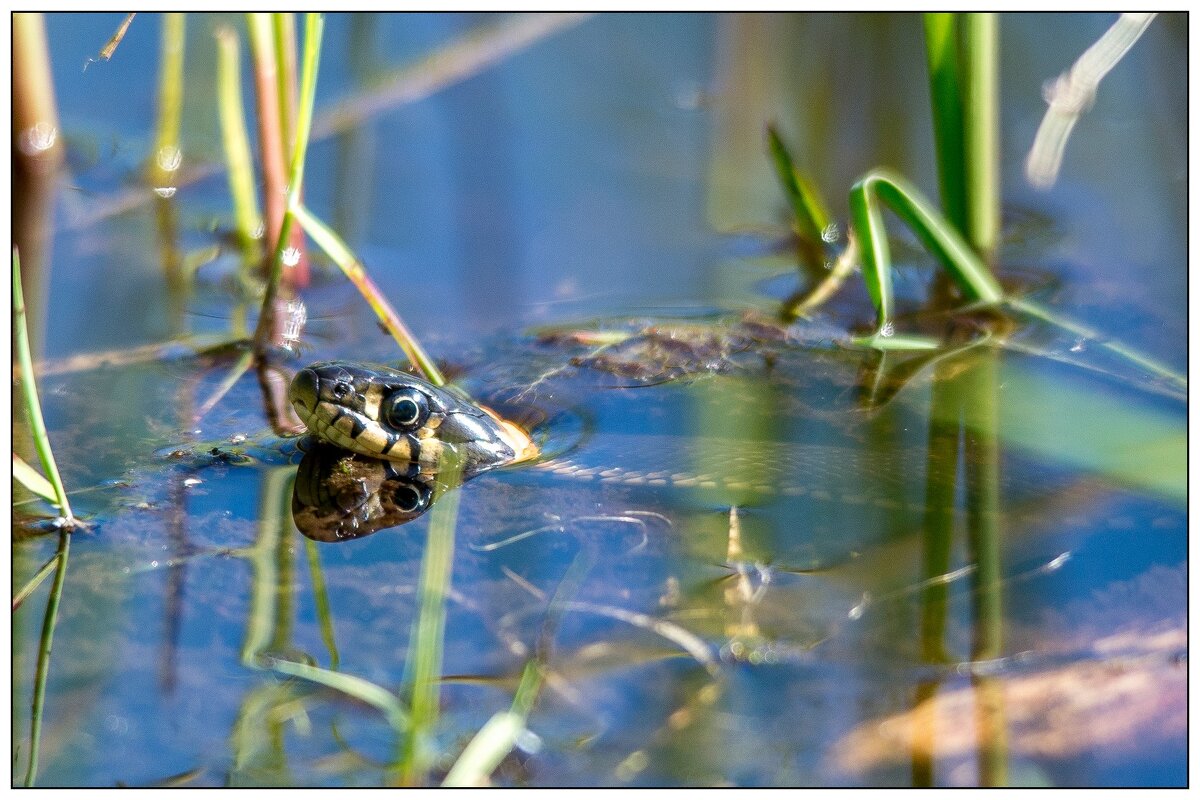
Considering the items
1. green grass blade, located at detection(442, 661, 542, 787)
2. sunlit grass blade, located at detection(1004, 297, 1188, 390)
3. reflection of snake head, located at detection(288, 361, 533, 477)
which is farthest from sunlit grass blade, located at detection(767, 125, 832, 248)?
green grass blade, located at detection(442, 661, 542, 787)

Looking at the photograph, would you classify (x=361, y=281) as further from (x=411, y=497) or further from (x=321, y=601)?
(x=321, y=601)

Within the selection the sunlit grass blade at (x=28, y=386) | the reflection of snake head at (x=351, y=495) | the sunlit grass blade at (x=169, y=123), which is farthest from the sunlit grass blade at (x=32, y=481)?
the sunlit grass blade at (x=169, y=123)

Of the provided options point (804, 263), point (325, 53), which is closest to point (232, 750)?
point (804, 263)

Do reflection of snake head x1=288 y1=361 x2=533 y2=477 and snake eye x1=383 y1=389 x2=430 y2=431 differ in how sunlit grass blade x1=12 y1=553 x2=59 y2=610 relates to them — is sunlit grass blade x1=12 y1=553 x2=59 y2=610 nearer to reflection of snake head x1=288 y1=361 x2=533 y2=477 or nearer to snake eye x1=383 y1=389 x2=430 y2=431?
reflection of snake head x1=288 y1=361 x2=533 y2=477

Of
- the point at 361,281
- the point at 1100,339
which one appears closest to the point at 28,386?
the point at 361,281

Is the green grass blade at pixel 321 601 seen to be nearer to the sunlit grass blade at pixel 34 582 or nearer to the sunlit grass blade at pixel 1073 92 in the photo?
the sunlit grass blade at pixel 34 582

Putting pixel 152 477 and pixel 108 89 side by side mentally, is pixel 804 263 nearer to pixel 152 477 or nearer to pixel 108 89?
pixel 152 477
